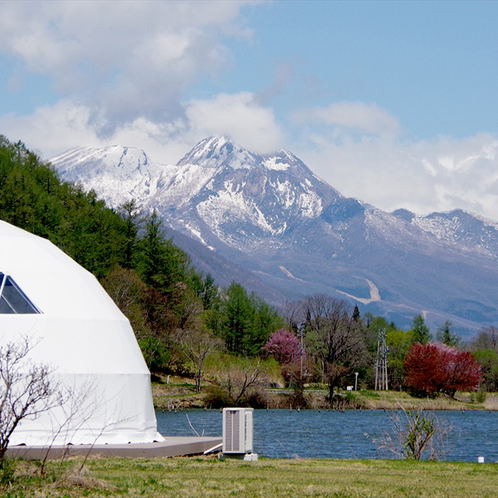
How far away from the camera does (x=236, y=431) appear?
22.2 m

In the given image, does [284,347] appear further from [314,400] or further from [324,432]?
[324,432]

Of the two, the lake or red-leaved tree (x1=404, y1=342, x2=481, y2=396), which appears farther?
red-leaved tree (x1=404, y1=342, x2=481, y2=396)

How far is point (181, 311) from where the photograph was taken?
82000 mm

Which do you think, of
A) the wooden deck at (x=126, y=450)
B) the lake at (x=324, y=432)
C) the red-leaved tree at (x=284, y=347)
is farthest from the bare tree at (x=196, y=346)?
the wooden deck at (x=126, y=450)

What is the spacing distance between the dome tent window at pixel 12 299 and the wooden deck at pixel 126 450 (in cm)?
374

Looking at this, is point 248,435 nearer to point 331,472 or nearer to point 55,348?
point 331,472

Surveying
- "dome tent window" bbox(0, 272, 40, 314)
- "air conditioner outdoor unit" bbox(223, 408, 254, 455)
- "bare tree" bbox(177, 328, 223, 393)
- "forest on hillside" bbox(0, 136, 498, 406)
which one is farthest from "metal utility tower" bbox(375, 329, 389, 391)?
"dome tent window" bbox(0, 272, 40, 314)

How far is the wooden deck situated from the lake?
306 cm

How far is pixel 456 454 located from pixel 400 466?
17363 mm

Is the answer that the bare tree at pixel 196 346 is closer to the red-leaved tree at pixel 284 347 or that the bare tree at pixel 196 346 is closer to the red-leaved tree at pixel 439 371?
the red-leaved tree at pixel 284 347

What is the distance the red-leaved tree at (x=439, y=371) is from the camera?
295 ft

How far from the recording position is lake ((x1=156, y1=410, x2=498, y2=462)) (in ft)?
116

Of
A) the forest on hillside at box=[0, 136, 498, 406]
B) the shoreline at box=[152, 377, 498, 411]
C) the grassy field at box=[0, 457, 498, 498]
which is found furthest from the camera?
the forest on hillside at box=[0, 136, 498, 406]

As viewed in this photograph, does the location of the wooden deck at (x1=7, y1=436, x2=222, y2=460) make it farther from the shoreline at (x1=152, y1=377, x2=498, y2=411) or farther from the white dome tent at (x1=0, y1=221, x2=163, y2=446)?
the shoreline at (x1=152, y1=377, x2=498, y2=411)
